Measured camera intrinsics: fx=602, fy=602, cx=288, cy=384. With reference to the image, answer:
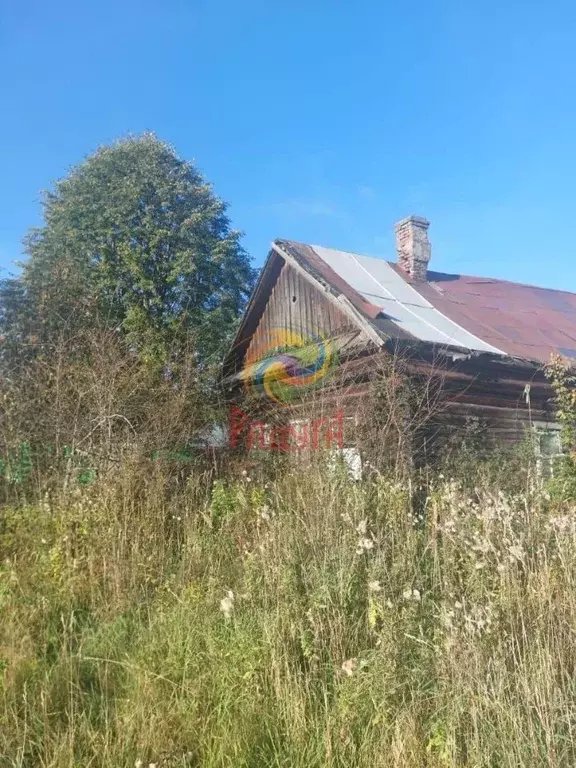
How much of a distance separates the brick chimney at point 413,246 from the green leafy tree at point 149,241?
14.8ft

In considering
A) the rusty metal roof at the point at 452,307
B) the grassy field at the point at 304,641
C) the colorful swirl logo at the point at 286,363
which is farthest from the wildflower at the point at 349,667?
the rusty metal roof at the point at 452,307

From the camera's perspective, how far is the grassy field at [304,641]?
235cm

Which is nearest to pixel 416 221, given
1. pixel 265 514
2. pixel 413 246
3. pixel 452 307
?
pixel 413 246

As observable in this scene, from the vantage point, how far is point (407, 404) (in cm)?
784

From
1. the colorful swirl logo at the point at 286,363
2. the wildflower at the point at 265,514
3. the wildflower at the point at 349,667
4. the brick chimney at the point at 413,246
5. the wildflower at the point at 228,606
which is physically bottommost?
the wildflower at the point at 349,667

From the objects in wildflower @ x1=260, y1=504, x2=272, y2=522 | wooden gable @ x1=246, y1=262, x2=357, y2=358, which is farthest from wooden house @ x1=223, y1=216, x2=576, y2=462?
wildflower @ x1=260, y1=504, x2=272, y2=522

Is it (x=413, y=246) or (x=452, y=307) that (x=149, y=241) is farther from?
(x=452, y=307)

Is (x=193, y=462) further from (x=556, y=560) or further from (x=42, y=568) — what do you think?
(x=556, y=560)

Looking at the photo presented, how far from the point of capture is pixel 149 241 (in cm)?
1538

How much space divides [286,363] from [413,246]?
391 cm

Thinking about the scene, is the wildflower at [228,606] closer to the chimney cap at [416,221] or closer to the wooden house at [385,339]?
the wooden house at [385,339]

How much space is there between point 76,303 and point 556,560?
8683 millimetres

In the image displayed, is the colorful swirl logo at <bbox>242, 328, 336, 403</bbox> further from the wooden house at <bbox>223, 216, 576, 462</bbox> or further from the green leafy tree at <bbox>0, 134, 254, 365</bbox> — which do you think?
the green leafy tree at <bbox>0, 134, 254, 365</bbox>

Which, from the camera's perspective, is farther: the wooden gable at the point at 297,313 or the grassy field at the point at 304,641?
the wooden gable at the point at 297,313
